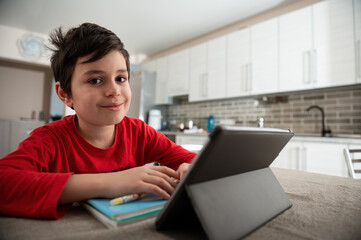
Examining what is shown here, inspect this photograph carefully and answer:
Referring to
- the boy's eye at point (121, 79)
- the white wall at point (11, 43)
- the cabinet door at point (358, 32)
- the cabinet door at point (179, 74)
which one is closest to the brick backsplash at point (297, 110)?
the cabinet door at point (358, 32)

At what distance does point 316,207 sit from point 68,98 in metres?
0.84

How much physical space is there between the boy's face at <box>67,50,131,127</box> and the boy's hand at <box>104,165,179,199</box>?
0.32 m

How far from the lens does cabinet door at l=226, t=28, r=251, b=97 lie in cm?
334

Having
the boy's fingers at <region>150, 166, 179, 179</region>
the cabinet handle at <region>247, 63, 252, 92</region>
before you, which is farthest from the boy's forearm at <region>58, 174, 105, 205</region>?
the cabinet handle at <region>247, 63, 252, 92</region>

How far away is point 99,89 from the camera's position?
2.34 ft

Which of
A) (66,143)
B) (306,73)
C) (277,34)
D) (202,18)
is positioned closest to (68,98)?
(66,143)

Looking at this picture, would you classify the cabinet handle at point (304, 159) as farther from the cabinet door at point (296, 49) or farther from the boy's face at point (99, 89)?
the boy's face at point (99, 89)

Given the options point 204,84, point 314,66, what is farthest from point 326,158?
point 204,84

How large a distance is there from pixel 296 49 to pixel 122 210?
3.05 meters

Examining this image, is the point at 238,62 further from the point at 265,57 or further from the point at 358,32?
the point at 358,32

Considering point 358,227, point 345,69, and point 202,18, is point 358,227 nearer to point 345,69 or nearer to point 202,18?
point 345,69

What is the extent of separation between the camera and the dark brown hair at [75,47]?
717 mm

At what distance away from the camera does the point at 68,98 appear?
0.83m

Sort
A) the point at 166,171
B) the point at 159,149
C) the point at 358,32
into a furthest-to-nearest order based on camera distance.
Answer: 1. the point at 358,32
2. the point at 159,149
3. the point at 166,171
